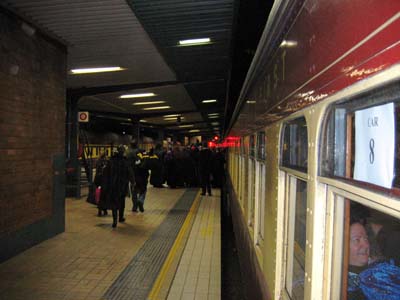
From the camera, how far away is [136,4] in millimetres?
5000

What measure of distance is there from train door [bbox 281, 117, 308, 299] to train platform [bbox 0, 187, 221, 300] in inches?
98.0

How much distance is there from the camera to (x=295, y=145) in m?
1.86

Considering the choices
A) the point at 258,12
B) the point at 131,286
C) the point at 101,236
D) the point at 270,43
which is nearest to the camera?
the point at 270,43

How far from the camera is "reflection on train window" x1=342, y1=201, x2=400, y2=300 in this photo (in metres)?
1.32

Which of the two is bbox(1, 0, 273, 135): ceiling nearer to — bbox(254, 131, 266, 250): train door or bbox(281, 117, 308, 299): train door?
bbox(254, 131, 266, 250): train door

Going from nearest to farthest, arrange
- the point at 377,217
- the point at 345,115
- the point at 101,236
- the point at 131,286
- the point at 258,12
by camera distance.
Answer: the point at 345,115 → the point at 377,217 → the point at 131,286 → the point at 101,236 → the point at 258,12

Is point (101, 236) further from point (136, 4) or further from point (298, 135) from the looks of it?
point (298, 135)

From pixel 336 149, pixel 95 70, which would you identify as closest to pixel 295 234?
pixel 336 149

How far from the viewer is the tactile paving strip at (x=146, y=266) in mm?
4309

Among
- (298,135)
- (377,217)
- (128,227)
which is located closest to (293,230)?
(298,135)

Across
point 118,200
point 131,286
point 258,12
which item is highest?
point 258,12

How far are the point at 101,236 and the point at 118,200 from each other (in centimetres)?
88

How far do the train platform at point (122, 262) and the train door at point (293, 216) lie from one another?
8.17 feet

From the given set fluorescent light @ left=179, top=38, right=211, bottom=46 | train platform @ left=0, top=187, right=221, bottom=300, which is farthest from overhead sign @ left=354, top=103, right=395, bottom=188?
fluorescent light @ left=179, top=38, right=211, bottom=46
